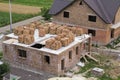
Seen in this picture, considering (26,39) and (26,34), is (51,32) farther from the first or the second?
(26,39)

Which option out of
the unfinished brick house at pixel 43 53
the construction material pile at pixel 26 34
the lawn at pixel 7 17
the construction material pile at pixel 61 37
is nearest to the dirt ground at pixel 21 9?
the lawn at pixel 7 17

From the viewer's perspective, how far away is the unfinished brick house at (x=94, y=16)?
44250 mm

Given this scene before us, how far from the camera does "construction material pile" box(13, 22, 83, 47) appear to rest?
117 feet

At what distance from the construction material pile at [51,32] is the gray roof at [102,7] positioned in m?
5.46

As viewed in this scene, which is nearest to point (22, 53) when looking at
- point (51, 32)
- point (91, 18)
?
point (51, 32)

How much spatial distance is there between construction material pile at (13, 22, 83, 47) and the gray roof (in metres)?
5.46

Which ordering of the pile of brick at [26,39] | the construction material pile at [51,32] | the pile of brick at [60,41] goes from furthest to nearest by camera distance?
1. the pile of brick at [26,39]
2. the construction material pile at [51,32]
3. the pile of brick at [60,41]

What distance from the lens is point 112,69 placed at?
37188 millimetres

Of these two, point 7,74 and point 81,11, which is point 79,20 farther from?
point 7,74

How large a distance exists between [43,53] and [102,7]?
1392 cm

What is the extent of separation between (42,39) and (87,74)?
712cm

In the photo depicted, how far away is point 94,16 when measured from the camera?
1761 inches

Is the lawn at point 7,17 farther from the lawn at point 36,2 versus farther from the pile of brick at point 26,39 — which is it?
the pile of brick at point 26,39

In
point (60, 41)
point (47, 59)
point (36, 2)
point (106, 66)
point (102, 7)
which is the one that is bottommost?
point (106, 66)
